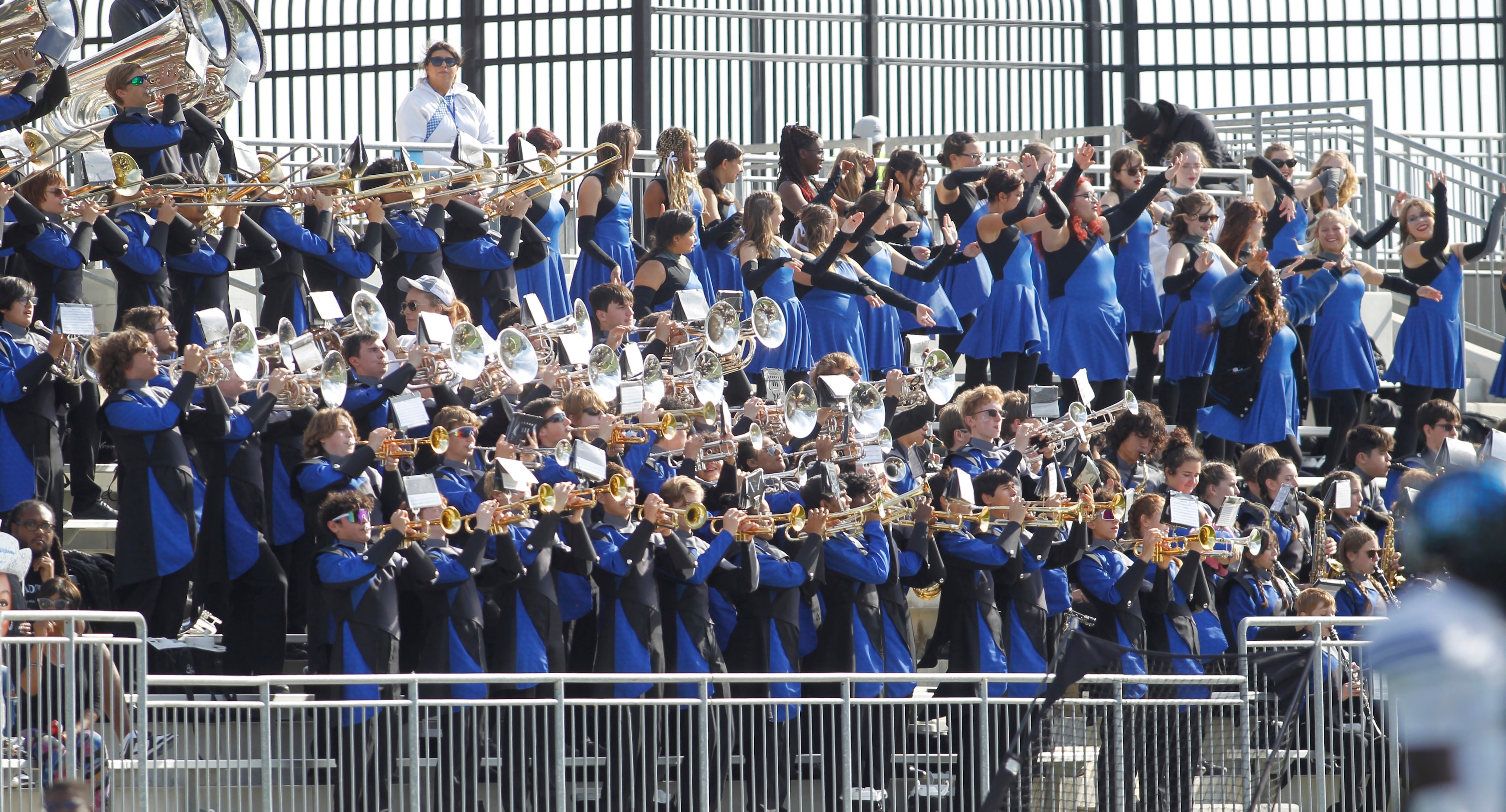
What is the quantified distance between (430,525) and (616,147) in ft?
11.4

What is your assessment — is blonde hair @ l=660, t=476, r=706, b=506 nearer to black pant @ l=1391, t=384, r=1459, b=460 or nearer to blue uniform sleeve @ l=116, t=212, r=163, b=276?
blue uniform sleeve @ l=116, t=212, r=163, b=276

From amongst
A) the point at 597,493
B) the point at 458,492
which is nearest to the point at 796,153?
the point at 597,493

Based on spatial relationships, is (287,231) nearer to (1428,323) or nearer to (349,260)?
(349,260)

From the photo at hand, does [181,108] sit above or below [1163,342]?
above

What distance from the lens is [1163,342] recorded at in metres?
11.8

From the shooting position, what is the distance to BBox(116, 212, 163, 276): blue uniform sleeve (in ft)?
30.4

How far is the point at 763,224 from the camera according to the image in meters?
10.5

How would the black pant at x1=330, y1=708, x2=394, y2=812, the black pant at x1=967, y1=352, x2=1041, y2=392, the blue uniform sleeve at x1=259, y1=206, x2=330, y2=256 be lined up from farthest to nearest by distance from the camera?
the black pant at x1=967, y1=352, x2=1041, y2=392 → the blue uniform sleeve at x1=259, y1=206, x2=330, y2=256 → the black pant at x1=330, y1=708, x2=394, y2=812

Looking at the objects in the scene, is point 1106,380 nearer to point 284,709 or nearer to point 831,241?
point 831,241

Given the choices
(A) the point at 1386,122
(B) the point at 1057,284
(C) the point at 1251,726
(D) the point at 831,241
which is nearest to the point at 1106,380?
(B) the point at 1057,284

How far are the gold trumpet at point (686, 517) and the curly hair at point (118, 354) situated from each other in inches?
88.1

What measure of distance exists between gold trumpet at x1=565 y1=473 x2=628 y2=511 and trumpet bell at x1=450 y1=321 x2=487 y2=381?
799 millimetres

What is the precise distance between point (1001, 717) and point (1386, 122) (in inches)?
477

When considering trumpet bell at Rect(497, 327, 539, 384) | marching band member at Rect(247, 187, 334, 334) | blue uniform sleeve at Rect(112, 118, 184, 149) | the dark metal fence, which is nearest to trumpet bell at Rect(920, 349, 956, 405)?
trumpet bell at Rect(497, 327, 539, 384)
